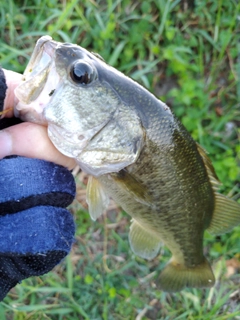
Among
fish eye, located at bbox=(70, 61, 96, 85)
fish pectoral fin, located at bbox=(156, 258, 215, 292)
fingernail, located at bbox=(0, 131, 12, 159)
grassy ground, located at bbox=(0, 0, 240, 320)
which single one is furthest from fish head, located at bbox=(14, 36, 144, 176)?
grassy ground, located at bbox=(0, 0, 240, 320)

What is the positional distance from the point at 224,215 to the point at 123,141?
2.58 feet

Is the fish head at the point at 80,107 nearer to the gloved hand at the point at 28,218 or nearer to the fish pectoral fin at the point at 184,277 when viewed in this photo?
the gloved hand at the point at 28,218

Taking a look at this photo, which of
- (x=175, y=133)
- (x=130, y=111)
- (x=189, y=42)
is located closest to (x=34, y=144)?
(x=130, y=111)

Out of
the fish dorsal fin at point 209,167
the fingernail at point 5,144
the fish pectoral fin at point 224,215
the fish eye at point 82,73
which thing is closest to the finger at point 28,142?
the fingernail at point 5,144

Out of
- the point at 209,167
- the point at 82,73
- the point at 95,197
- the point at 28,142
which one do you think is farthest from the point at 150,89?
the point at 28,142

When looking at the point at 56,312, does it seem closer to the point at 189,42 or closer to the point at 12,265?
the point at 12,265

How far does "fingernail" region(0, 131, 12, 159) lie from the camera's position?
1536mm

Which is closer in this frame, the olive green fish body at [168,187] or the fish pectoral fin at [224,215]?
the olive green fish body at [168,187]

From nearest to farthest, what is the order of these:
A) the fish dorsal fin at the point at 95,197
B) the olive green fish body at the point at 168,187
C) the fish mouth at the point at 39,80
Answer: the fish mouth at the point at 39,80, the olive green fish body at the point at 168,187, the fish dorsal fin at the point at 95,197

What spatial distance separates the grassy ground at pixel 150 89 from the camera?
250 centimetres

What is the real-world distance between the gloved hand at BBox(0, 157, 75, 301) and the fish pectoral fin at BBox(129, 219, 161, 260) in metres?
0.62

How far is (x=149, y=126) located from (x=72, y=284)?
4.42 ft

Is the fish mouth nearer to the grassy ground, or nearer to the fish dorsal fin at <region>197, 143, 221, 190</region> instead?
the fish dorsal fin at <region>197, 143, 221, 190</region>

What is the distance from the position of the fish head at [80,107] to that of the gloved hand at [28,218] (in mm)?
149
